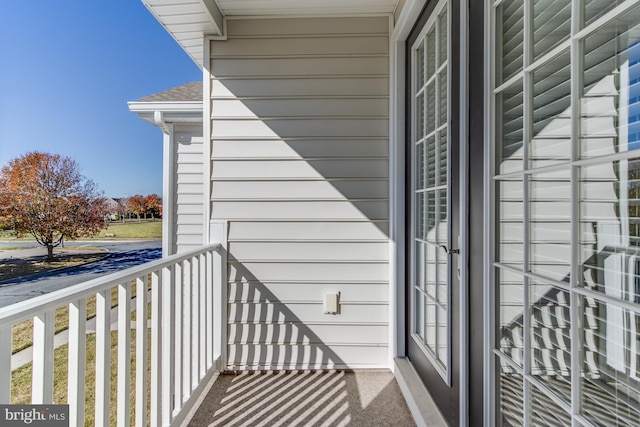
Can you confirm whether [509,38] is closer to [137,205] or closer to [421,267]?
[421,267]

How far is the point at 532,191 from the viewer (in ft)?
3.35

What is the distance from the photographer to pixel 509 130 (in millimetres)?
1144

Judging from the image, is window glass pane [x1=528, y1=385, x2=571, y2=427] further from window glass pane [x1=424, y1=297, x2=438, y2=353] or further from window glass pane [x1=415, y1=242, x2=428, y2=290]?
window glass pane [x1=415, y1=242, x2=428, y2=290]

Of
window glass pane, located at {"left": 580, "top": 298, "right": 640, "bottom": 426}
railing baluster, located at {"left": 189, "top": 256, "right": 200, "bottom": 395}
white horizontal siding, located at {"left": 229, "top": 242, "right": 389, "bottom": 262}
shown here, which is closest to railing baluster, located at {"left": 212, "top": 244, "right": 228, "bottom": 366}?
white horizontal siding, located at {"left": 229, "top": 242, "right": 389, "bottom": 262}

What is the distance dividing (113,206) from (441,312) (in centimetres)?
221

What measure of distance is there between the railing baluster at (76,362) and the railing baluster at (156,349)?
1.55ft

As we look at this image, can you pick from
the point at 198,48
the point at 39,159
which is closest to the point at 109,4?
the point at 198,48

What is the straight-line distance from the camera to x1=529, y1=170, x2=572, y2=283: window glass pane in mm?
876

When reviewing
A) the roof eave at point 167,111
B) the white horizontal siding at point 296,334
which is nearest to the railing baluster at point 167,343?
the white horizontal siding at point 296,334

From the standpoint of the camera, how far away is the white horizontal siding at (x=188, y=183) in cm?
395

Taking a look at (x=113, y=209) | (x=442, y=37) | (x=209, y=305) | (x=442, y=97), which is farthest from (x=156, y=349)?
(x=442, y=37)

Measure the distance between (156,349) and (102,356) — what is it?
0.41 m

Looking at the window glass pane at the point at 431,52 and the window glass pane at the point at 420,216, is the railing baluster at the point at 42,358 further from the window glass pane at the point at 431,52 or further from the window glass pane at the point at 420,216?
the window glass pane at the point at 431,52

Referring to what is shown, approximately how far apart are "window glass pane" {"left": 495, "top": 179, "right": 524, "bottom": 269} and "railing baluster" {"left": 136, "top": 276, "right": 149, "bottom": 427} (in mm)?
1483
